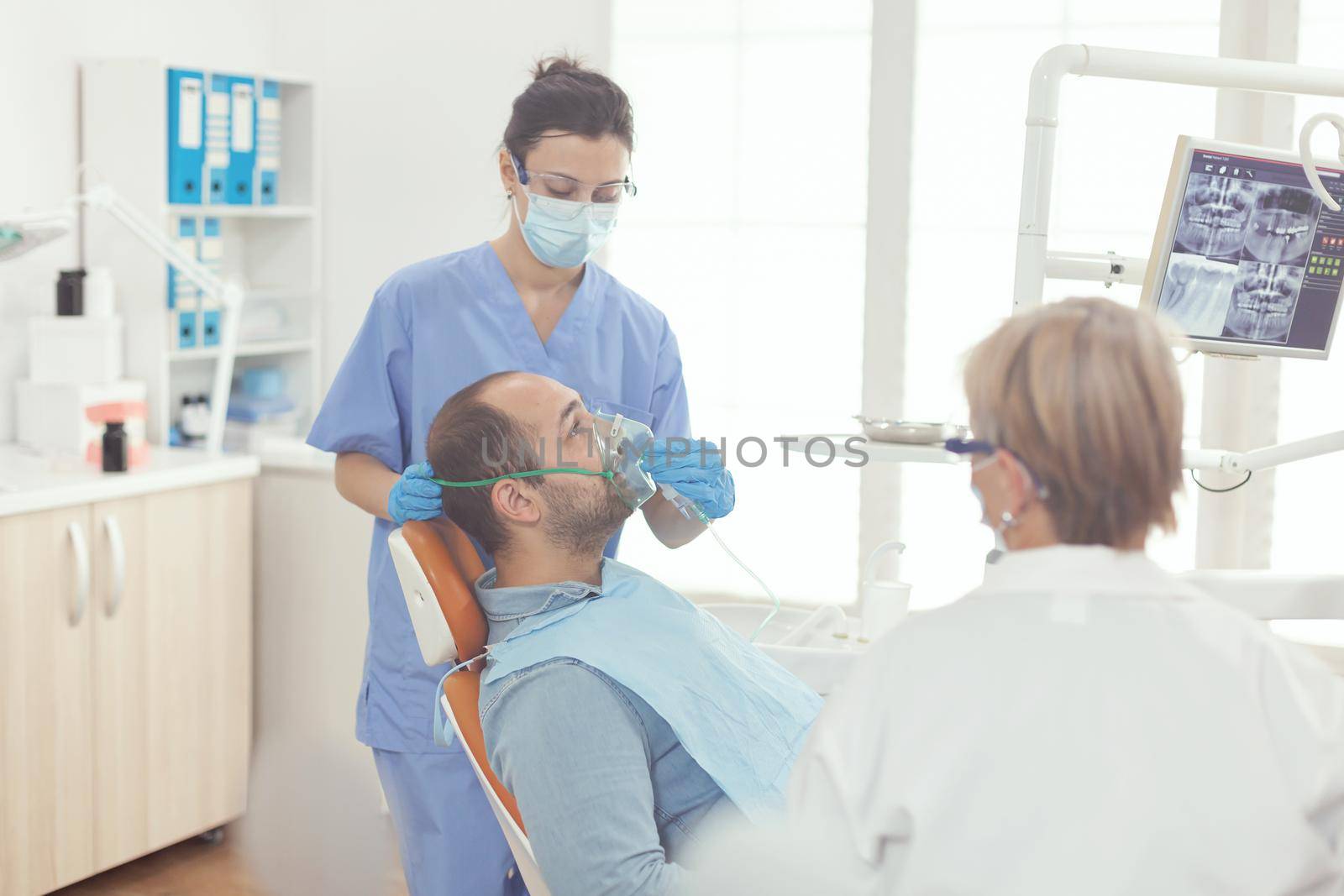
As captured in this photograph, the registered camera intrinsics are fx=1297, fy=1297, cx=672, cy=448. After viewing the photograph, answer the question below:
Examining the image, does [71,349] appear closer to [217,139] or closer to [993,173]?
[217,139]

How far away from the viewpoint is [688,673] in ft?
4.45

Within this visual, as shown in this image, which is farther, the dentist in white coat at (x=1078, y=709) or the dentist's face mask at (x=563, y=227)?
the dentist's face mask at (x=563, y=227)

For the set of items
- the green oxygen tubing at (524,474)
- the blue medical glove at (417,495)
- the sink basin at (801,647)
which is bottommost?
the sink basin at (801,647)

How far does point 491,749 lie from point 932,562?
71.7 inches

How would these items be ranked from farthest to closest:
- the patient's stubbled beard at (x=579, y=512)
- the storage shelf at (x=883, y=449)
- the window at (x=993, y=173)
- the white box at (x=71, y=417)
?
the window at (x=993, y=173) < the white box at (x=71, y=417) < the storage shelf at (x=883, y=449) < the patient's stubbled beard at (x=579, y=512)

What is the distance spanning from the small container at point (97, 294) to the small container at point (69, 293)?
0.01 meters

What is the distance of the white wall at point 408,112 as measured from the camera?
305 cm

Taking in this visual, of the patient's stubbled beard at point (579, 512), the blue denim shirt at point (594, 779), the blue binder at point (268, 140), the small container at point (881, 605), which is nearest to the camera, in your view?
the blue denim shirt at point (594, 779)

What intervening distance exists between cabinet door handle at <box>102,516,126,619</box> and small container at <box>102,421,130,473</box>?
0.11 metres

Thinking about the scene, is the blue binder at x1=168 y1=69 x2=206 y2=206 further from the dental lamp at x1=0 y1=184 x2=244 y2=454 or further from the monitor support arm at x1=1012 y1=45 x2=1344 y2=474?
the monitor support arm at x1=1012 y1=45 x2=1344 y2=474

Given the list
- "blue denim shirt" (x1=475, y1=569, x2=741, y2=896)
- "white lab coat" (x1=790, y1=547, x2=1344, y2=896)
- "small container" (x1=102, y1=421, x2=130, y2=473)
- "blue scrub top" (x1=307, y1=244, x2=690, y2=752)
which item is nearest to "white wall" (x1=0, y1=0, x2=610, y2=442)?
"small container" (x1=102, y1=421, x2=130, y2=473)

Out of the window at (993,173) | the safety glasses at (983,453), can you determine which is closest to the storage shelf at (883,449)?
the safety glasses at (983,453)

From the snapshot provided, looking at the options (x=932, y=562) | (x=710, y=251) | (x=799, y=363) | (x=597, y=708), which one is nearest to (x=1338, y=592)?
(x=597, y=708)

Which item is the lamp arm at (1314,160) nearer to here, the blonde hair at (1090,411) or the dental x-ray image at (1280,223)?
the dental x-ray image at (1280,223)
